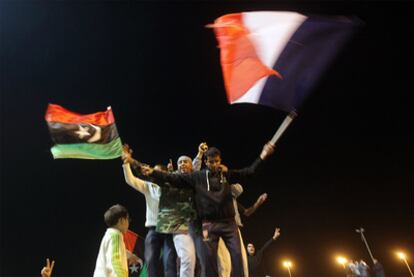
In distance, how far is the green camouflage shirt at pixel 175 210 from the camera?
5.07 meters

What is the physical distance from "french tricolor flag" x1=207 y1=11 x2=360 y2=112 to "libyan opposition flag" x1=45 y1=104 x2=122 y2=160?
1966 millimetres

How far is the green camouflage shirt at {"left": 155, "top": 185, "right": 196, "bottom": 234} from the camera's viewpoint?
5.07 m

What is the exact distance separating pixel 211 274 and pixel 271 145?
80.6 inches

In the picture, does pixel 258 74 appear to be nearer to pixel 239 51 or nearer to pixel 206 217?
pixel 239 51

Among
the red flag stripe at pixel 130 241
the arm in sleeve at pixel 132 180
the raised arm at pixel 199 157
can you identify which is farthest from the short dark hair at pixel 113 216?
the red flag stripe at pixel 130 241

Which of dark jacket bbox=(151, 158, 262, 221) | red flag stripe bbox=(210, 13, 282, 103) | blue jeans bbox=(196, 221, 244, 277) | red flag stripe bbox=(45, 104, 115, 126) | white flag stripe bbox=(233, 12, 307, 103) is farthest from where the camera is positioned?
white flag stripe bbox=(233, 12, 307, 103)

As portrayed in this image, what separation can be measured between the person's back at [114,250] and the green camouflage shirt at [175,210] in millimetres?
819

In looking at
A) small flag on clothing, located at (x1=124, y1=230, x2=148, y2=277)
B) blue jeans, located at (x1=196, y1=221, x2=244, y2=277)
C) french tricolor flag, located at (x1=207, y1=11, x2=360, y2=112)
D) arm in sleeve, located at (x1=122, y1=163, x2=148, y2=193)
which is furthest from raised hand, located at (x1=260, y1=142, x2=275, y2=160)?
small flag on clothing, located at (x1=124, y1=230, x2=148, y2=277)

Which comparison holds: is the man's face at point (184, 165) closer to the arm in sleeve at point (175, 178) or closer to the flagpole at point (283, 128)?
the arm in sleeve at point (175, 178)

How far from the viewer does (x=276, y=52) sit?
5.45 metres

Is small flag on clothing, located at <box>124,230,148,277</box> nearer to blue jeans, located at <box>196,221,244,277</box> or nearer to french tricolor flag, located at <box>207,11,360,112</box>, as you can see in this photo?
blue jeans, located at <box>196,221,244,277</box>

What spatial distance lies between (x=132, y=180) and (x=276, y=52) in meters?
3.16

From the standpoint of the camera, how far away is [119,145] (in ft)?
16.8

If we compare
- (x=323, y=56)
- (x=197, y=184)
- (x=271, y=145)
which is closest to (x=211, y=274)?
(x=197, y=184)
